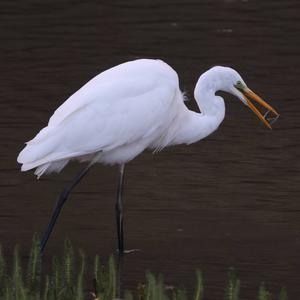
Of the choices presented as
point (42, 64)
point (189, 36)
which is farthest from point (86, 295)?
point (189, 36)

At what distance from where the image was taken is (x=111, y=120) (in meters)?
6.94

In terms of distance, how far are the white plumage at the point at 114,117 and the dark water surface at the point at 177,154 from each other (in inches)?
23.2

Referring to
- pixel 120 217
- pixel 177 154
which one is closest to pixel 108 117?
pixel 120 217

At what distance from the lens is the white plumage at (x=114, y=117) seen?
6836 mm

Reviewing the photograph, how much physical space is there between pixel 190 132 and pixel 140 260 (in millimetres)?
946

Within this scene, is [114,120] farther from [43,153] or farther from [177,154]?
[177,154]

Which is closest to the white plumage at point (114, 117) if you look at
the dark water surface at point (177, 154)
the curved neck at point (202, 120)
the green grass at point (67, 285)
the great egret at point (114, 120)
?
the great egret at point (114, 120)

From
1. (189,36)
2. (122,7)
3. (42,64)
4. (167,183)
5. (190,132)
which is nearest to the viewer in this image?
(190,132)

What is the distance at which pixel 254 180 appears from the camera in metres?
8.25

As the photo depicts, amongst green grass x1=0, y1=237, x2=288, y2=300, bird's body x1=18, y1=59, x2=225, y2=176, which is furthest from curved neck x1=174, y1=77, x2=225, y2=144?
green grass x1=0, y1=237, x2=288, y2=300

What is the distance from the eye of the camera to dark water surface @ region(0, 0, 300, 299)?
704 cm

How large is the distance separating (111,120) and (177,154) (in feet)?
6.64

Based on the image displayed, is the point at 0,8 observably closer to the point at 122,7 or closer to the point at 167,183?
Answer: the point at 122,7

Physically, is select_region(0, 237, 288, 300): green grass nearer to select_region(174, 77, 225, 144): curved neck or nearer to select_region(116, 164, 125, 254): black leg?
select_region(116, 164, 125, 254): black leg
